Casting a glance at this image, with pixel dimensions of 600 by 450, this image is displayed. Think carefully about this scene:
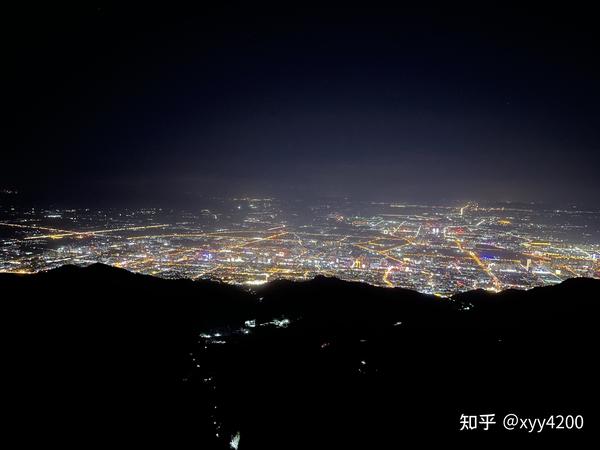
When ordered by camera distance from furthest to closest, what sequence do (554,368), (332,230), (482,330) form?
(332,230) < (482,330) < (554,368)

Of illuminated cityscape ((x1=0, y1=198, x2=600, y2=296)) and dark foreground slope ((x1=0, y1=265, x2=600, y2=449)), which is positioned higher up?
dark foreground slope ((x1=0, y1=265, x2=600, y2=449))

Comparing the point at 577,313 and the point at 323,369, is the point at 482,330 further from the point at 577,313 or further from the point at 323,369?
the point at 323,369

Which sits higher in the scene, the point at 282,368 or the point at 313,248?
the point at 282,368

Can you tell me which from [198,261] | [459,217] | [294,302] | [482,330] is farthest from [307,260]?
[459,217]

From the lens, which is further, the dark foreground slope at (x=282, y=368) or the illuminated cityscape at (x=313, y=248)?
the illuminated cityscape at (x=313, y=248)

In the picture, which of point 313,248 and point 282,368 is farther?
point 313,248
